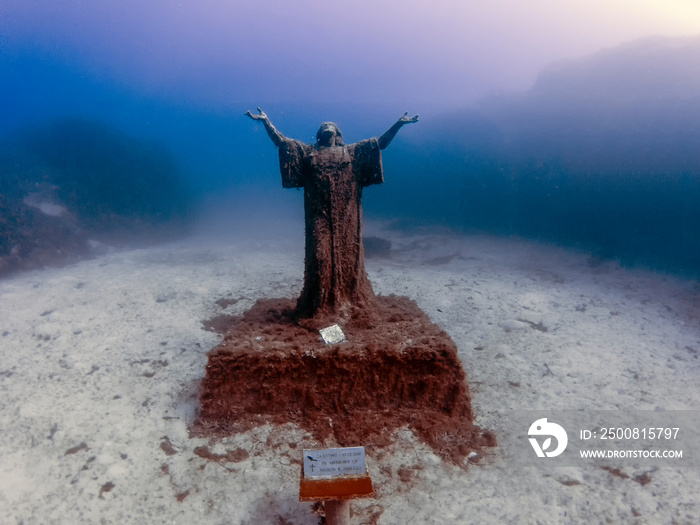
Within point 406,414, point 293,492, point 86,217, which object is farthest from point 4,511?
point 86,217

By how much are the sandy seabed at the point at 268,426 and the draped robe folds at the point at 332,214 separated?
1902 millimetres

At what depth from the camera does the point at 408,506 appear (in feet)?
11.7

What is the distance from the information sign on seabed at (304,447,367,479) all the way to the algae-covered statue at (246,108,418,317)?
2.44 meters

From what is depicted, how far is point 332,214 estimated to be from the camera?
17.2 feet

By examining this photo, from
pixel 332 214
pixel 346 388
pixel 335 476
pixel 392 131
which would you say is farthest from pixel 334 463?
pixel 392 131

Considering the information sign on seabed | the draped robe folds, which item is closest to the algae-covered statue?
the draped robe folds

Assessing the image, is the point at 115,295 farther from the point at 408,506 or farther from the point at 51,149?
the point at 51,149

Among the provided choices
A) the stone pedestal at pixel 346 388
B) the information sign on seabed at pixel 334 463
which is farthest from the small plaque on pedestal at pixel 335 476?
the stone pedestal at pixel 346 388

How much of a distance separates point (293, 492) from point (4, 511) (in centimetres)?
280

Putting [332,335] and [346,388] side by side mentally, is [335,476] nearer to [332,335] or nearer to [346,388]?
[346,388]

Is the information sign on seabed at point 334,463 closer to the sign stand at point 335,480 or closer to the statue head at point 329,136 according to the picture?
the sign stand at point 335,480

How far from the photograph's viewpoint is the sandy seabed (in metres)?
3.57

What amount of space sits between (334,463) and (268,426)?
1.96 meters

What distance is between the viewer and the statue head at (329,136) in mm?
5605
